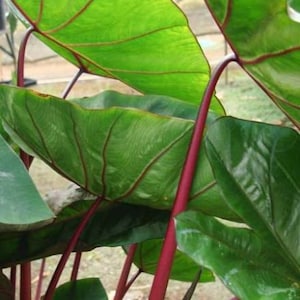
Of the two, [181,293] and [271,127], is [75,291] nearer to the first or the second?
[271,127]

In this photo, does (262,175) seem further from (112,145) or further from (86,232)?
(86,232)

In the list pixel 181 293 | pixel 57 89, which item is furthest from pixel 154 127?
pixel 57 89

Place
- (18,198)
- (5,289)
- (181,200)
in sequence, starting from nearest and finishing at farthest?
(18,198), (181,200), (5,289)

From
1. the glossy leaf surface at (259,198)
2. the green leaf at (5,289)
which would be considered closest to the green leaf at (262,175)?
the glossy leaf surface at (259,198)

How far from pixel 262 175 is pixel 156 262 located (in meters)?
0.43

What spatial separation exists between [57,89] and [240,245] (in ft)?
10.2

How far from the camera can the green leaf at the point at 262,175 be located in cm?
51

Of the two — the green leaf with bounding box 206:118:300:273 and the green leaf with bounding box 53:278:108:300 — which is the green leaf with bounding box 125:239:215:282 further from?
the green leaf with bounding box 206:118:300:273

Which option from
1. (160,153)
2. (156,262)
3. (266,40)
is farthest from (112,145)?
(156,262)

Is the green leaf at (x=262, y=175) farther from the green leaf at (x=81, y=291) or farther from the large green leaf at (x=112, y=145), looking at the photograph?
the green leaf at (x=81, y=291)

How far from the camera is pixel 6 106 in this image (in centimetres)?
59

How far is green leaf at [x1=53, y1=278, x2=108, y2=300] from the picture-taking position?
742mm

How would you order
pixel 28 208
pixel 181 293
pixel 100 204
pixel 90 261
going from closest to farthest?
pixel 28 208, pixel 100 204, pixel 181 293, pixel 90 261

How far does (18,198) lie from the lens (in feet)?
1.48
